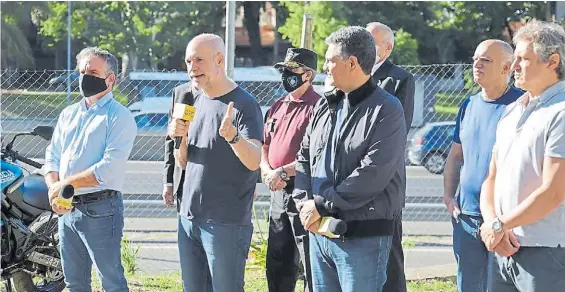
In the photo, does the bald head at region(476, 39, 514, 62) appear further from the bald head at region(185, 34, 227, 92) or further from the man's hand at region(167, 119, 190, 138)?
the man's hand at region(167, 119, 190, 138)

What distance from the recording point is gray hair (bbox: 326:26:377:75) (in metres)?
3.88

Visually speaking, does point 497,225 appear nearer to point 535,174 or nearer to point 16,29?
point 535,174

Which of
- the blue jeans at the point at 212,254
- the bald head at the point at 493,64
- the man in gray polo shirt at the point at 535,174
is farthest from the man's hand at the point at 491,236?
the blue jeans at the point at 212,254

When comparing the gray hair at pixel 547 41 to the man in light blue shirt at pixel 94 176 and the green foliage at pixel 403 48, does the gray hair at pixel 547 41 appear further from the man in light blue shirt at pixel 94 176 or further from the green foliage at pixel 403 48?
the green foliage at pixel 403 48

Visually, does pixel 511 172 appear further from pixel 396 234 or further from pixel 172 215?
pixel 172 215

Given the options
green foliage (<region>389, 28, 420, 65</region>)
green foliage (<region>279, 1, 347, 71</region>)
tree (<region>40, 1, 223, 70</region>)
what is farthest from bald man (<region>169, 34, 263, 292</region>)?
tree (<region>40, 1, 223, 70</region>)

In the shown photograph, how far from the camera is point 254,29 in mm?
42750

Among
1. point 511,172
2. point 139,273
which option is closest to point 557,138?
point 511,172

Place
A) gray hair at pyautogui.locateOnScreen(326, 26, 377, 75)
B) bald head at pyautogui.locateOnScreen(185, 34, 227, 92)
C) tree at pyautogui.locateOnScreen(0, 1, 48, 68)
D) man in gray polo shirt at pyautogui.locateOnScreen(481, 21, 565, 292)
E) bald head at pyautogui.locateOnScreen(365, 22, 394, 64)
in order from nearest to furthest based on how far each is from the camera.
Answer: man in gray polo shirt at pyautogui.locateOnScreen(481, 21, 565, 292)
gray hair at pyautogui.locateOnScreen(326, 26, 377, 75)
bald head at pyautogui.locateOnScreen(185, 34, 227, 92)
bald head at pyautogui.locateOnScreen(365, 22, 394, 64)
tree at pyautogui.locateOnScreen(0, 1, 48, 68)

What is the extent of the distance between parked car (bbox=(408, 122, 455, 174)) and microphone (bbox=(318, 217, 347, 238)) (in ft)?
36.3

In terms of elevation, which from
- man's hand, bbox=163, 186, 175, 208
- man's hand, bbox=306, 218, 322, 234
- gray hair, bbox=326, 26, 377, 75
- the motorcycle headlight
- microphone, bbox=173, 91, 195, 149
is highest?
gray hair, bbox=326, 26, 377, 75

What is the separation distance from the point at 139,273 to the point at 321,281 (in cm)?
376

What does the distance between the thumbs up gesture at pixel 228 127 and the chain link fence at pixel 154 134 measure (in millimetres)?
2469

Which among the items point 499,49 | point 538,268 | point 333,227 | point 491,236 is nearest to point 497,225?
point 491,236
